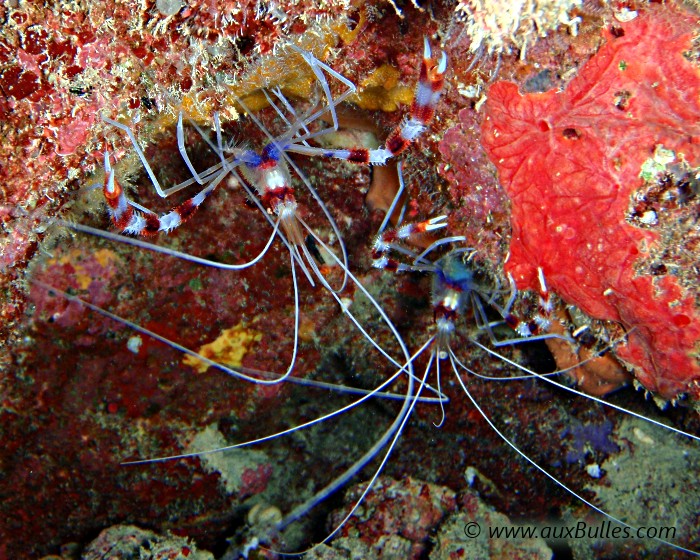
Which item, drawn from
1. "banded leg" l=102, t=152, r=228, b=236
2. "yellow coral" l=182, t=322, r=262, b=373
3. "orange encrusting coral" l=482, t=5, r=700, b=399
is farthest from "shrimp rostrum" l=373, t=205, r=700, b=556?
"banded leg" l=102, t=152, r=228, b=236

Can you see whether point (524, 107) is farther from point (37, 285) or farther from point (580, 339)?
point (37, 285)

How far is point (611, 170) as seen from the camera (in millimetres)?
2531

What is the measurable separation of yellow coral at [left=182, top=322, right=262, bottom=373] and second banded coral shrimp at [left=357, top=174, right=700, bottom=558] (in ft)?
5.55

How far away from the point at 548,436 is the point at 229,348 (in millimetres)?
3479

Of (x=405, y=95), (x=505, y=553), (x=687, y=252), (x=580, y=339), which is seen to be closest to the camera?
(x=687, y=252)

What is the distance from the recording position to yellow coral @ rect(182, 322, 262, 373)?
4.32 meters

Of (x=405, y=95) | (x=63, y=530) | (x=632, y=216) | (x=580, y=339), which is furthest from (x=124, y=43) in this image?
(x=63, y=530)

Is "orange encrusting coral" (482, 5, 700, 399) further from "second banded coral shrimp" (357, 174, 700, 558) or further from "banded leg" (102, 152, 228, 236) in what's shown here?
"banded leg" (102, 152, 228, 236)

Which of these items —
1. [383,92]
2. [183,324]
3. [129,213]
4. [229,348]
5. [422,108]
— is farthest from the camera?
[229,348]

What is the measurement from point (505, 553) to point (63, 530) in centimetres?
457

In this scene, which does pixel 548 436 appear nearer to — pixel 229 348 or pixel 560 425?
pixel 560 425

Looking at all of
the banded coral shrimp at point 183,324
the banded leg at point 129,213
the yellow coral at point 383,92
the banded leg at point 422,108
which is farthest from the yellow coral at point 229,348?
the yellow coral at point 383,92

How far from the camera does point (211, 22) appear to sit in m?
2.16

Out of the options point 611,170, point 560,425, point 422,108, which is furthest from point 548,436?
point 422,108
